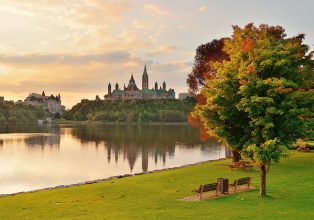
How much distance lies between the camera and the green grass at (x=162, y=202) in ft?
54.6

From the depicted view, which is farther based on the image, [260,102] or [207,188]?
[207,188]

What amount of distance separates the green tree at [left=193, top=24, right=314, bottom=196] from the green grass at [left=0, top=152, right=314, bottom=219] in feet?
7.78

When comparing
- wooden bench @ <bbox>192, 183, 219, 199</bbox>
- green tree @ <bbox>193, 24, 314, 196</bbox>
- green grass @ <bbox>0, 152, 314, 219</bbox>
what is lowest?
green grass @ <bbox>0, 152, 314, 219</bbox>

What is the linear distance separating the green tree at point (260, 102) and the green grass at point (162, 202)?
2.37 m

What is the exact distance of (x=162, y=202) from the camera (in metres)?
19.6

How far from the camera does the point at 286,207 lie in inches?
690

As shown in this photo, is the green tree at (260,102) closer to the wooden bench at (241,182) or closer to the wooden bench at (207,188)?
the wooden bench at (241,182)

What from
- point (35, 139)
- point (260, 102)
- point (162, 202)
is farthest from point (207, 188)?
point (35, 139)

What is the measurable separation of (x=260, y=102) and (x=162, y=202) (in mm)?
6769

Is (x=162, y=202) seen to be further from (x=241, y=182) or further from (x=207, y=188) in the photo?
(x=241, y=182)

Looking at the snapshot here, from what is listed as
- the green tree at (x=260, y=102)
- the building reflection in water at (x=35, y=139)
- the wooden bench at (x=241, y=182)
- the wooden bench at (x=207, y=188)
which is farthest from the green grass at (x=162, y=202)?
the building reflection in water at (x=35, y=139)

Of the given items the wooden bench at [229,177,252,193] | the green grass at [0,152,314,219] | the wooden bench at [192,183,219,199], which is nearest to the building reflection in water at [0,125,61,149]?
the green grass at [0,152,314,219]

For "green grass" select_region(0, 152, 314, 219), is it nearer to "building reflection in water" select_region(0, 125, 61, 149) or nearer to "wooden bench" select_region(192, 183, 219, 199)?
"wooden bench" select_region(192, 183, 219, 199)

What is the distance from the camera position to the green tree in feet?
63.3
